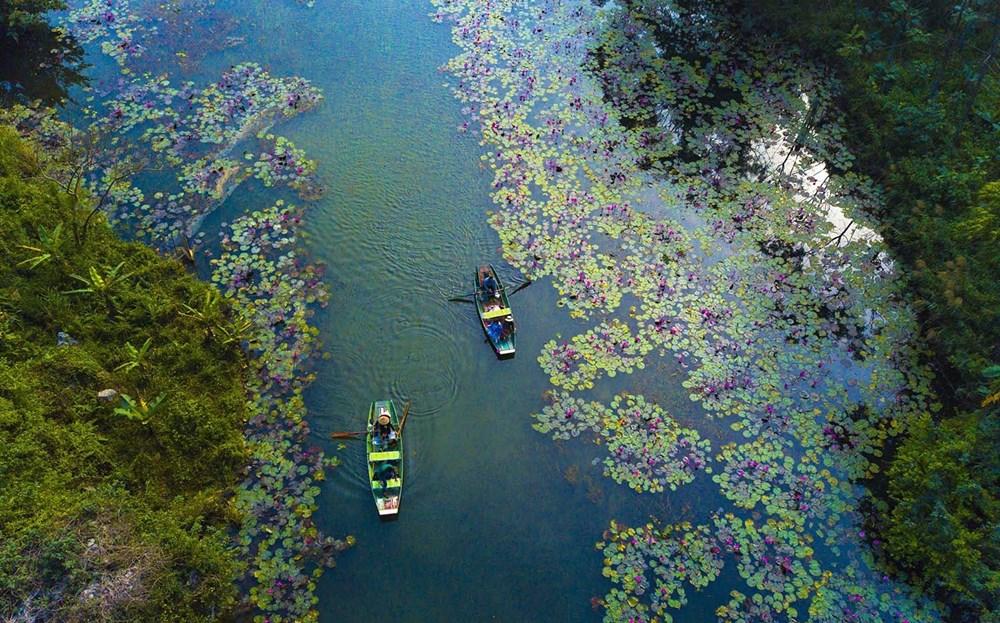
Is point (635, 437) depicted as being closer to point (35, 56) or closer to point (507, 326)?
point (507, 326)

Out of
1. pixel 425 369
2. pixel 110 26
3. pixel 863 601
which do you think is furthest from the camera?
pixel 110 26

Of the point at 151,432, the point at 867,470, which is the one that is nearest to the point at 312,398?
the point at 151,432

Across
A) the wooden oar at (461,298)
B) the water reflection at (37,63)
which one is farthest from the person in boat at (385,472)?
the water reflection at (37,63)

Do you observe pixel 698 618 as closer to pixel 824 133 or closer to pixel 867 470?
pixel 867 470

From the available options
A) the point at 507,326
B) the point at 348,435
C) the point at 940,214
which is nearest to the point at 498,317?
the point at 507,326

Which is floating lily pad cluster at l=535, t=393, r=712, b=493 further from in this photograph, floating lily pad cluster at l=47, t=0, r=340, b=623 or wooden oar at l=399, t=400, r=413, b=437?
→ floating lily pad cluster at l=47, t=0, r=340, b=623

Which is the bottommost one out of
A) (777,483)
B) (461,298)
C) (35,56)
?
(35,56)
